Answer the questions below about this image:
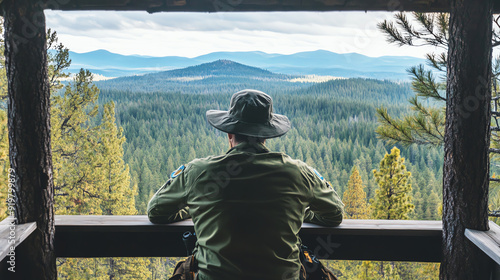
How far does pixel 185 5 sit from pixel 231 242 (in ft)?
4.01

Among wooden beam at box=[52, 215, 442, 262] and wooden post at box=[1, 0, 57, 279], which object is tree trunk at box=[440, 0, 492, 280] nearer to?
Answer: wooden beam at box=[52, 215, 442, 262]

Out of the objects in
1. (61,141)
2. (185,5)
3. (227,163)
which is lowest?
(61,141)

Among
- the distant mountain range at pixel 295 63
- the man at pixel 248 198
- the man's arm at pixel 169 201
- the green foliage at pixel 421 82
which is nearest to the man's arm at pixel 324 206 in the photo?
the man at pixel 248 198

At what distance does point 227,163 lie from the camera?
1.38m

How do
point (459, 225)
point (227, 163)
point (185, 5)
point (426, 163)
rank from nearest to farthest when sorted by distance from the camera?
1. point (227, 163)
2. point (459, 225)
3. point (185, 5)
4. point (426, 163)

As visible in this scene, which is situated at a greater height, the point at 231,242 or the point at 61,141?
the point at 231,242

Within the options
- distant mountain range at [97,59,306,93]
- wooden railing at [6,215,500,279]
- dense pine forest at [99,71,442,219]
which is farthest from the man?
dense pine forest at [99,71,442,219]

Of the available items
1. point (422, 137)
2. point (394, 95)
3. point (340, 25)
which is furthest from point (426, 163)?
point (340, 25)

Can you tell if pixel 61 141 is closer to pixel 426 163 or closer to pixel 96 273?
pixel 96 273

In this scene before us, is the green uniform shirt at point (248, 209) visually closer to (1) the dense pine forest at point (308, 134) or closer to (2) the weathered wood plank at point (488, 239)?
(2) the weathered wood plank at point (488, 239)

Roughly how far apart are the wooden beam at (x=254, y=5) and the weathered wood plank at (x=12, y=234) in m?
1.07

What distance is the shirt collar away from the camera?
1.43 m

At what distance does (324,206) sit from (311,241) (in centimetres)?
31

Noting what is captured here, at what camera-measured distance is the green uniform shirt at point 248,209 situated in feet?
4.17
